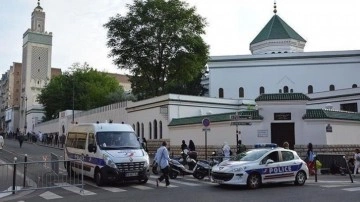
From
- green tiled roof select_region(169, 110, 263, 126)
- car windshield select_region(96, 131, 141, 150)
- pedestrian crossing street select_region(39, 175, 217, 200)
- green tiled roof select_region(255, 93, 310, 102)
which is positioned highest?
green tiled roof select_region(255, 93, 310, 102)

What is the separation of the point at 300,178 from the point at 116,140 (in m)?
7.37

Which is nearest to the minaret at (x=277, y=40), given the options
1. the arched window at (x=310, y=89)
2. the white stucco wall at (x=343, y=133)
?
the arched window at (x=310, y=89)

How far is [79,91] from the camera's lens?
72688 millimetres

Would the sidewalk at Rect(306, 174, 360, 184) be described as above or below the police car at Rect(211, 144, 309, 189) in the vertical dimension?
below

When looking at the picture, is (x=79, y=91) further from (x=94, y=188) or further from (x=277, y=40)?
(x=94, y=188)

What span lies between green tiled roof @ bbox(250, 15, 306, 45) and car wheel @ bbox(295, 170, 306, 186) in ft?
156

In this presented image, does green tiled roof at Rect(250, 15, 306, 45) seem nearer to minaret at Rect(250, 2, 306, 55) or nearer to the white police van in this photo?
minaret at Rect(250, 2, 306, 55)

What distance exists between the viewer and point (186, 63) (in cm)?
4162

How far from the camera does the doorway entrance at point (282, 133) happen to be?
26422 mm

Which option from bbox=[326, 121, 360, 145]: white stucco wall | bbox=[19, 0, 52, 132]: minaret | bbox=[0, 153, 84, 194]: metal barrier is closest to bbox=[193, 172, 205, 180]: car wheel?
bbox=[0, 153, 84, 194]: metal barrier

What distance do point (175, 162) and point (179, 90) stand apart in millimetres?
43362

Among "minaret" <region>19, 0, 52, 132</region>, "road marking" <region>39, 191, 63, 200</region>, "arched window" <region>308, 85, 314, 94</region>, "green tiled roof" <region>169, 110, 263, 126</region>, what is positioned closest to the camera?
"road marking" <region>39, 191, 63, 200</region>

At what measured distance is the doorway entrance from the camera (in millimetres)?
26422

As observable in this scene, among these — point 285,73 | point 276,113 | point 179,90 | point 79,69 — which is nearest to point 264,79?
point 285,73
